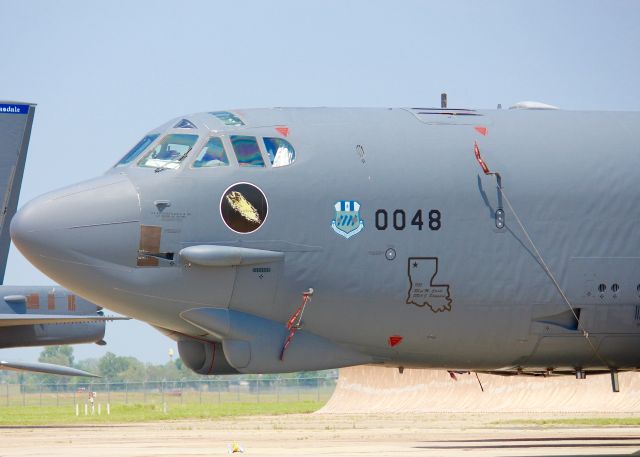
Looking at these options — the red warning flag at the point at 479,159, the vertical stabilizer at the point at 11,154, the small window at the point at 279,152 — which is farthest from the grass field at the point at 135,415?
the red warning flag at the point at 479,159

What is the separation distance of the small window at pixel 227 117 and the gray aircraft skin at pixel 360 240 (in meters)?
0.04

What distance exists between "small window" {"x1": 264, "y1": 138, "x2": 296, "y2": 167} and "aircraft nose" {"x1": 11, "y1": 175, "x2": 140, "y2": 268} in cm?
158

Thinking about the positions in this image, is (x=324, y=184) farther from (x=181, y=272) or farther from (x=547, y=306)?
(x=547, y=306)

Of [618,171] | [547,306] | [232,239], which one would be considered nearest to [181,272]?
[232,239]

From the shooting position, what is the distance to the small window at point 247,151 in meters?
13.0

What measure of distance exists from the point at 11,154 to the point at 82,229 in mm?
31221

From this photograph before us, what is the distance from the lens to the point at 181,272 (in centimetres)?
1250

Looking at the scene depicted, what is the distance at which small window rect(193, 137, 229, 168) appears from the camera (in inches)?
511

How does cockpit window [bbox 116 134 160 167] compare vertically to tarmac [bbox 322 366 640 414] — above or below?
above

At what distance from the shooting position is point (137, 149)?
535 inches

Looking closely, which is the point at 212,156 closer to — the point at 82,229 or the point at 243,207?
the point at 243,207

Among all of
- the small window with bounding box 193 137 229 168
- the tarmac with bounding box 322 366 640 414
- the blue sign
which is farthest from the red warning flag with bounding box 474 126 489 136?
the blue sign

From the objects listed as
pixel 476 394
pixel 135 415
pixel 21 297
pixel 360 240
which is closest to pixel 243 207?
pixel 360 240

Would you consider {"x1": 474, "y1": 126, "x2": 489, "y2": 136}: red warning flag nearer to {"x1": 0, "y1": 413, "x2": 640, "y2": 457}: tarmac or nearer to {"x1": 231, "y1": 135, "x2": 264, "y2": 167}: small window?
{"x1": 231, "y1": 135, "x2": 264, "y2": 167}: small window
